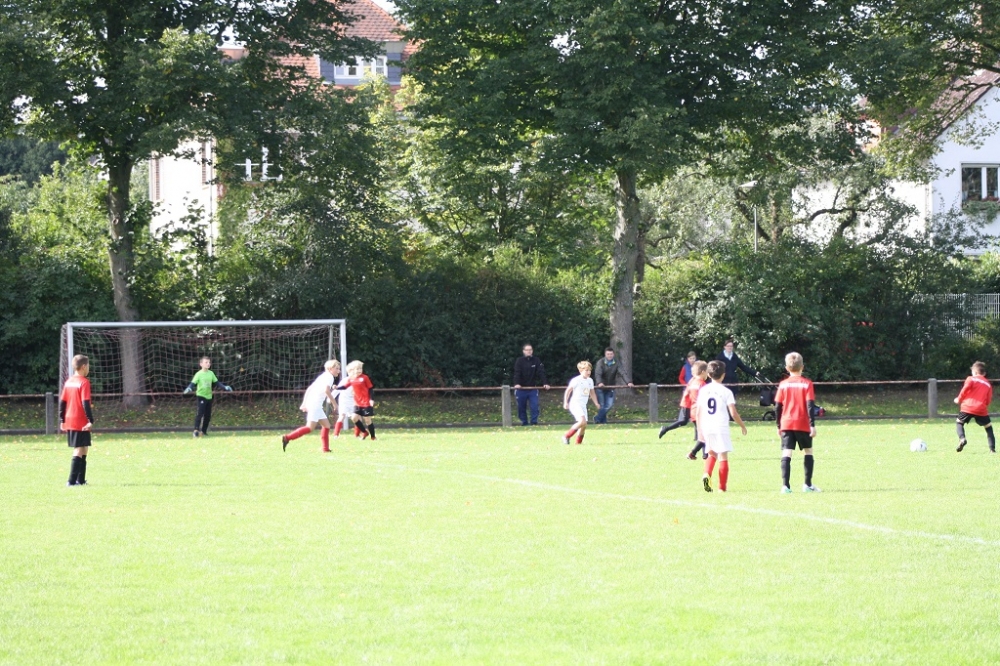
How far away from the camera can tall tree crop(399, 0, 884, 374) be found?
101 feet

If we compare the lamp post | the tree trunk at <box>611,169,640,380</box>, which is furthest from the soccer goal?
the lamp post

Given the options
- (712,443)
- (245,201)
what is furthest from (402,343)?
(712,443)

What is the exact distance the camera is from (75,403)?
16.2 metres

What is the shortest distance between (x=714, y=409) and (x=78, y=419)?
793cm

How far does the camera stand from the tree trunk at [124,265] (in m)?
33.3

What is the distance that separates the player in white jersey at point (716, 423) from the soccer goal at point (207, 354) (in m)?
19.3

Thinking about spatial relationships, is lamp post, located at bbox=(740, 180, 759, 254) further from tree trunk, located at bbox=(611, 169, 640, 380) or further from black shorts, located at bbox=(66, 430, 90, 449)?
black shorts, located at bbox=(66, 430, 90, 449)

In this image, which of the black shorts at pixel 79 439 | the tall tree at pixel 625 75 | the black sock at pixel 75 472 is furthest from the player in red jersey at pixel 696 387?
the tall tree at pixel 625 75

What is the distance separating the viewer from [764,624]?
716 cm

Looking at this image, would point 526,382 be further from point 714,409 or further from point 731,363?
point 714,409

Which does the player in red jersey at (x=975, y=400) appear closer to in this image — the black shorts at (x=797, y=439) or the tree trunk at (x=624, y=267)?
the black shorts at (x=797, y=439)

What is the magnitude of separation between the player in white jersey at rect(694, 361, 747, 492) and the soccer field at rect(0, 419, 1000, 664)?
31 cm

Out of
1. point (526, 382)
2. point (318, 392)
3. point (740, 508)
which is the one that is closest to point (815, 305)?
point (526, 382)

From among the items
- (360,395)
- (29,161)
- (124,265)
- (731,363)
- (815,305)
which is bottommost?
(360,395)
